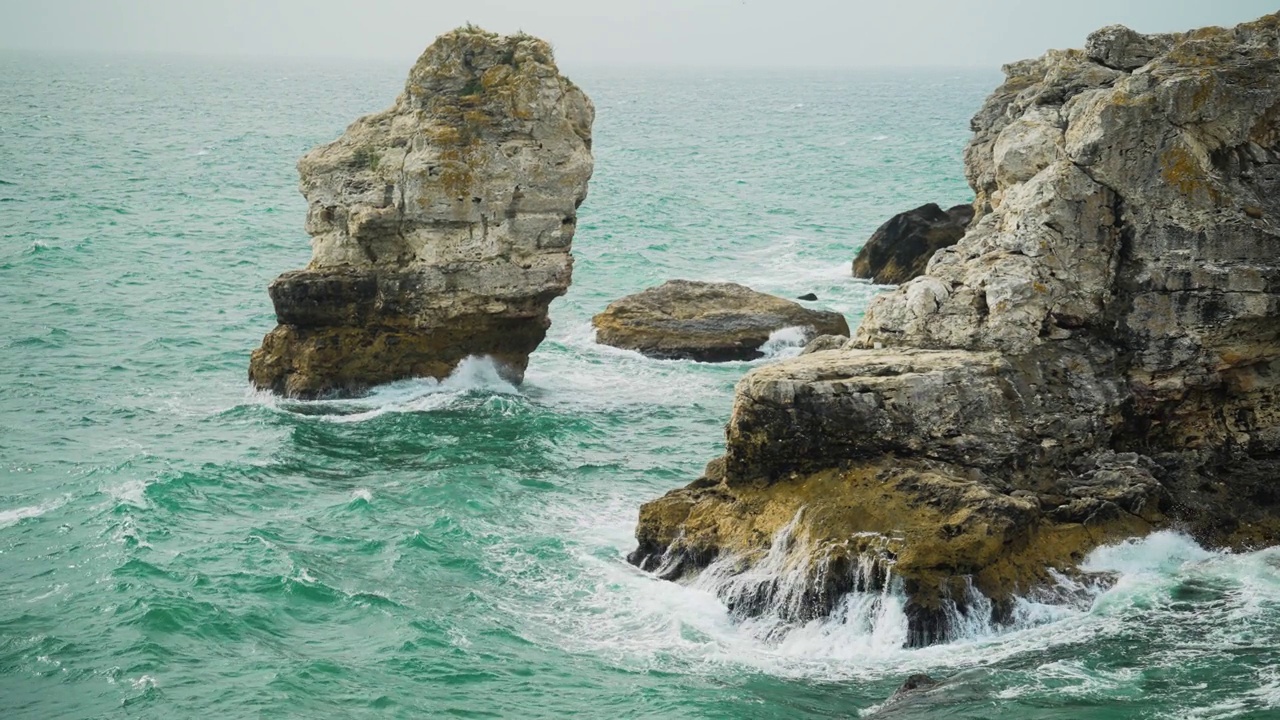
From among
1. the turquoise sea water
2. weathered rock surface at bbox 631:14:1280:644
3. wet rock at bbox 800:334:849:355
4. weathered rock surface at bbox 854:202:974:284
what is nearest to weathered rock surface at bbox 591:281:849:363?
the turquoise sea water

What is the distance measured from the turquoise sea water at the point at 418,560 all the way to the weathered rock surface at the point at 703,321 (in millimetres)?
1115

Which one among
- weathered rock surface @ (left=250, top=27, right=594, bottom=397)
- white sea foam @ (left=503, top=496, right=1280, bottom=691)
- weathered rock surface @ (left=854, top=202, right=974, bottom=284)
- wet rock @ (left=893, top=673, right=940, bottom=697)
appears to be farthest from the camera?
weathered rock surface @ (left=854, top=202, right=974, bottom=284)

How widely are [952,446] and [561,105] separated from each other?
1583cm

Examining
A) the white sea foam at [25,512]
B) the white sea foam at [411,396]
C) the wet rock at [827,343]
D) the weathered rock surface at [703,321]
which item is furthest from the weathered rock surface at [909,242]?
the white sea foam at [25,512]

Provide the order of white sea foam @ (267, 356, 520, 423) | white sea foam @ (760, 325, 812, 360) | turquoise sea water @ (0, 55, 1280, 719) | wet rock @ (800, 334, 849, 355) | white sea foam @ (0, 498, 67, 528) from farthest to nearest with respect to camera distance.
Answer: white sea foam @ (760, 325, 812, 360), white sea foam @ (267, 356, 520, 423), wet rock @ (800, 334, 849, 355), white sea foam @ (0, 498, 67, 528), turquoise sea water @ (0, 55, 1280, 719)

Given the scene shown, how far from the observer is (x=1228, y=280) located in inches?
971

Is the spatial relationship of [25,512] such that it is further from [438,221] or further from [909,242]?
[909,242]

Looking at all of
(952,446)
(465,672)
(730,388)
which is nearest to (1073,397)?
(952,446)

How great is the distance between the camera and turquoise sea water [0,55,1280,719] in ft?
68.2

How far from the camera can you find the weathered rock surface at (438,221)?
35.2m

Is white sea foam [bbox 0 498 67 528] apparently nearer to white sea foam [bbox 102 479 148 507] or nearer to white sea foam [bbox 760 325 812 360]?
white sea foam [bbox 102 479 148 507]

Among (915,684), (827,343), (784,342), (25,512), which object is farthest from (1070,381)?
(25,512)

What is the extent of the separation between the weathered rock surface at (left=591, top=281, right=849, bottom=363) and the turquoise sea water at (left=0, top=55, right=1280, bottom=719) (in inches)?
43.9

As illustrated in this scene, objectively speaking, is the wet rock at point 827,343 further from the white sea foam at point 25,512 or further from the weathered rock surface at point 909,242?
the weathered rock surface at point 909,242
